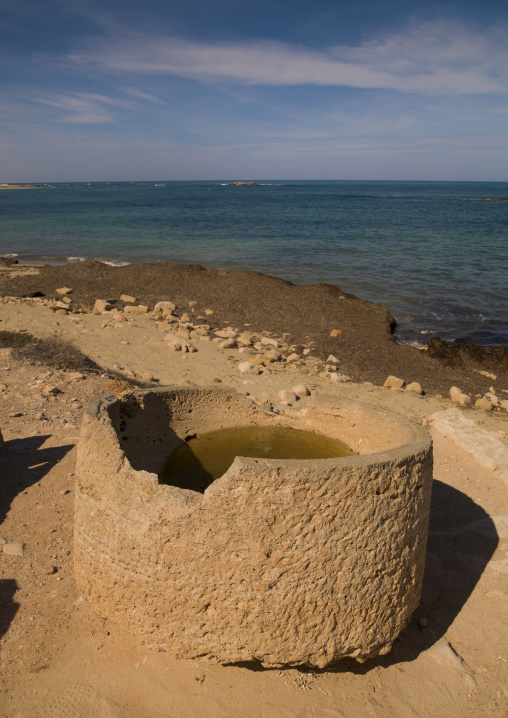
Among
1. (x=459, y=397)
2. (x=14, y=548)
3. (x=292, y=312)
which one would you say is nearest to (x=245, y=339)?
(x=292, y=312)

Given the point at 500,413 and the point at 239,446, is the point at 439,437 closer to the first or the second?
the point at 500,413

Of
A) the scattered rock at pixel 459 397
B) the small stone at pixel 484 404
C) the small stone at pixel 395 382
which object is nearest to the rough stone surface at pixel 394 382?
the small stone at pixel 395 382

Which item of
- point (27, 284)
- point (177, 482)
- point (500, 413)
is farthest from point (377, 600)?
point (27, 284)

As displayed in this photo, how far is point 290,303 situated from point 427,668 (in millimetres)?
9621

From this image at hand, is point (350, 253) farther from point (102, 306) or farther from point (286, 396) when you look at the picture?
point (286, 396)

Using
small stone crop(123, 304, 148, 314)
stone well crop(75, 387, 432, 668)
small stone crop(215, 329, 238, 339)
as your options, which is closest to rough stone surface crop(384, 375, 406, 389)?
small stone crop(215, 329, 238, 339)

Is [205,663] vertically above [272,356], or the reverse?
[272,356]

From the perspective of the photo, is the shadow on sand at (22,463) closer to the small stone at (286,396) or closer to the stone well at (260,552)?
the stone well at (260,552)

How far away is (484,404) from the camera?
732 centimetres

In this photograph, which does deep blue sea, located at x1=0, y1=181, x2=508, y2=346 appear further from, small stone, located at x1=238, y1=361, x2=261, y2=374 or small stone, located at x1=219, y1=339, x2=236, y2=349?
small stone, located at x1=238, y1=361, x2=261, y2=374

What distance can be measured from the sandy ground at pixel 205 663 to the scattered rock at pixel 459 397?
2.11 metres

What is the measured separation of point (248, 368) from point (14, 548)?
15.9 ft

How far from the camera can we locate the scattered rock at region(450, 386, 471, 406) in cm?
742

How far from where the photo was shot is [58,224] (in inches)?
1133
